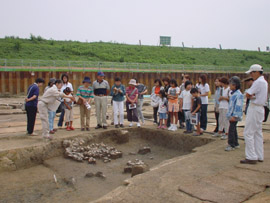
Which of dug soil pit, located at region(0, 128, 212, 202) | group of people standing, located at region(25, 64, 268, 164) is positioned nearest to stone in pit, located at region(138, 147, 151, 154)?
dug soil pit, located at region(0, 128, 212, 202)

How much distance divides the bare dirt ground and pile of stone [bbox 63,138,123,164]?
163 mm

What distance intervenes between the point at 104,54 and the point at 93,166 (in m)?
29.8

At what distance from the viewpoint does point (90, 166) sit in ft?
21.1

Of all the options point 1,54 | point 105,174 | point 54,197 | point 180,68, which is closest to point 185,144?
point 105,174

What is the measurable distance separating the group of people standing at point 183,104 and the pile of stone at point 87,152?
2.02 ft

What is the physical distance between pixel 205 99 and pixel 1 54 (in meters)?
25.2

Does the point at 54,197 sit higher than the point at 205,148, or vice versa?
the point at 205,148

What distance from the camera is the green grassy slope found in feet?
99.8

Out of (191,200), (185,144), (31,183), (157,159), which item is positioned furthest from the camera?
(185,144)

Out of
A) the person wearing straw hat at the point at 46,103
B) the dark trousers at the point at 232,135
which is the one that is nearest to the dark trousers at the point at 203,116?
the dark trousers at the point at 232,135

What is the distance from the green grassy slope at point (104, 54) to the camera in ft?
99.8

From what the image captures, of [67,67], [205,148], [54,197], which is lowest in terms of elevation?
[54,197]

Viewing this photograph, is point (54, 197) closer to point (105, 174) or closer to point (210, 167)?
point (105, 174)

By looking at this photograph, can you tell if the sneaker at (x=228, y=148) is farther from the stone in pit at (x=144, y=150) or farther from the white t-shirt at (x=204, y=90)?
the stone in pit at (x=144, y=150)
